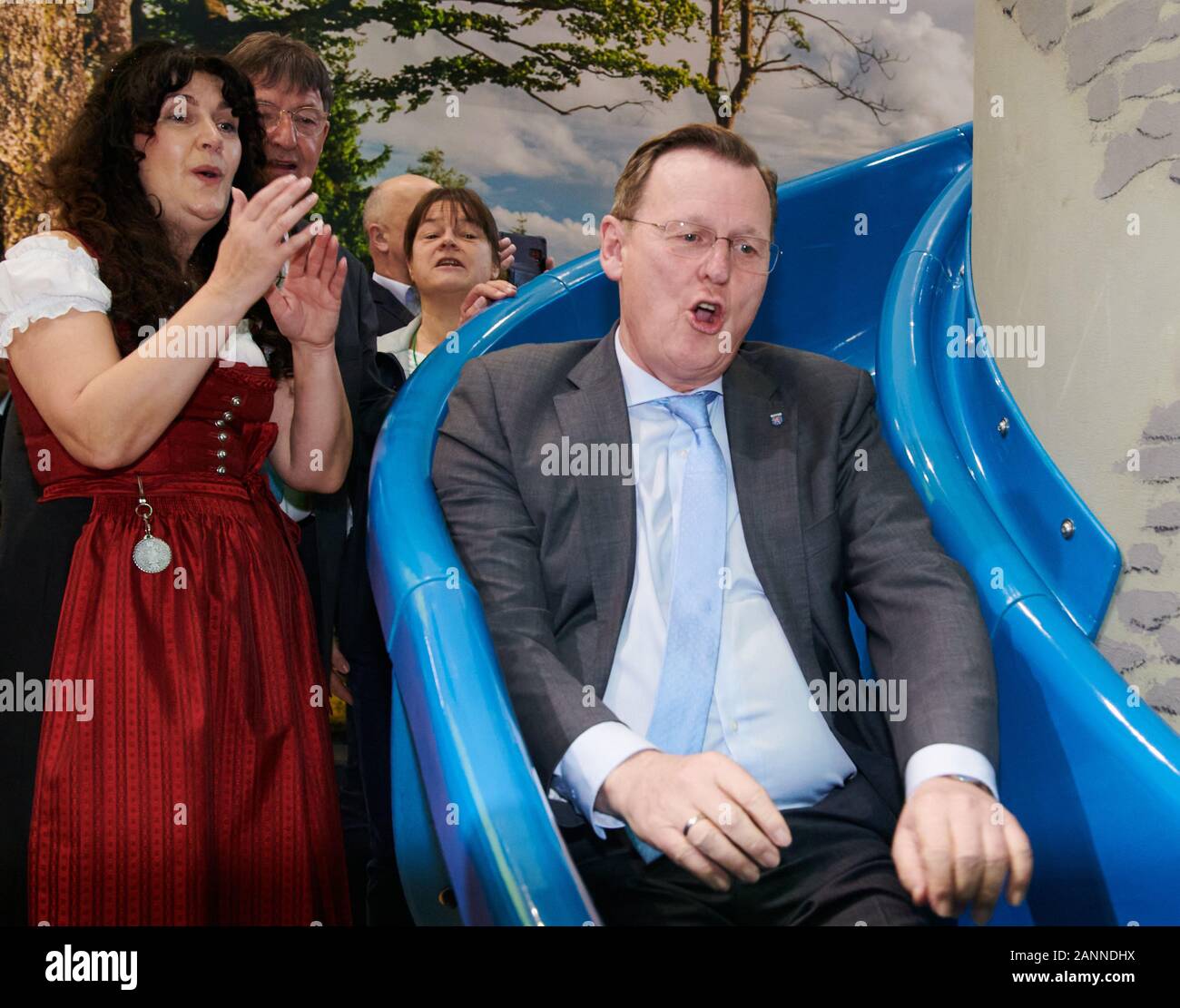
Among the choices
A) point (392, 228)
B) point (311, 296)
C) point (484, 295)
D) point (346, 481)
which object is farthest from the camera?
point (392, 228)

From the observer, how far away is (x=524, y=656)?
4.66 ft

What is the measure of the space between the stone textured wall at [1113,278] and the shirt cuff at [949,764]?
495 mm

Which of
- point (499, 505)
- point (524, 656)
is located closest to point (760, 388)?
point (499, 505)

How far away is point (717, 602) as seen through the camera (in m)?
1.52

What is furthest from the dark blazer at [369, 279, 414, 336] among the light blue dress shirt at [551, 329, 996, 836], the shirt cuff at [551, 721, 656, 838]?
the shirt cuff at [551, 721, 656, 838]

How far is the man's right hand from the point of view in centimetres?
117

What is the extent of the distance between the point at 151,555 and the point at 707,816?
856 millimetres

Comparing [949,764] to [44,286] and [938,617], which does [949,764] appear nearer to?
[938,617]

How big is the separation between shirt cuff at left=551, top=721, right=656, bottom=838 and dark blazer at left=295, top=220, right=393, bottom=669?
0.78 m

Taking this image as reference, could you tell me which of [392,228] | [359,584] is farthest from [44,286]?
[392,228]

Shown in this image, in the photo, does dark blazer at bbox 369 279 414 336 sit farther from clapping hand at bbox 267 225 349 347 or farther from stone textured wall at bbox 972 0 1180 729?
stone textured wall at bbox 972 0 1180 729

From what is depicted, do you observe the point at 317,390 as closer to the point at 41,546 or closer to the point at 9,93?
the point at 41,546
